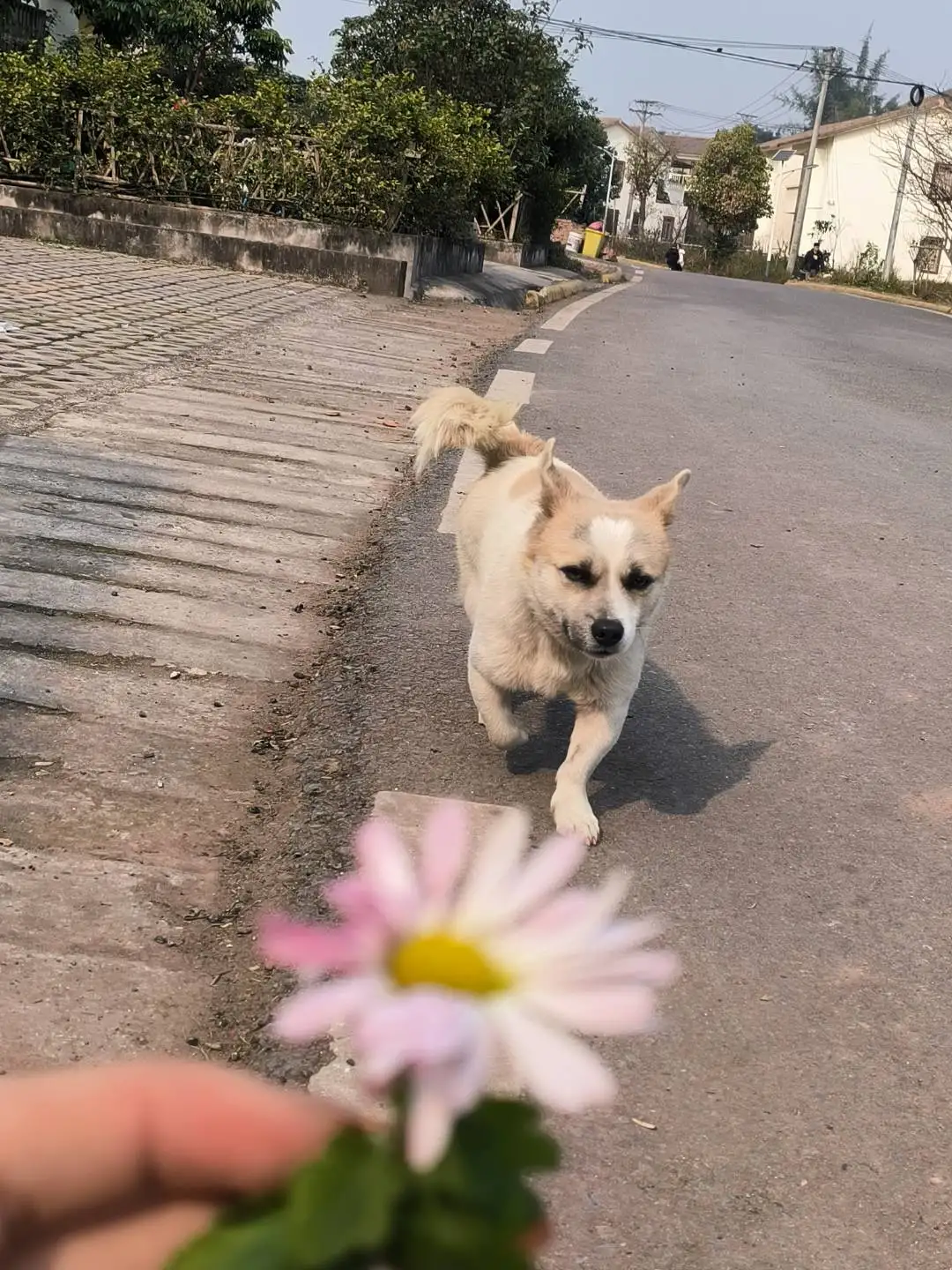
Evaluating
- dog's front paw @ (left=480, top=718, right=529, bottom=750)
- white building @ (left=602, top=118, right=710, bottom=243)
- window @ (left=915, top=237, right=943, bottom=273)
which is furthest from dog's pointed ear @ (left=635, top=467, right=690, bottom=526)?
white building @ (left=602, top=118, right=710, bottom=243)

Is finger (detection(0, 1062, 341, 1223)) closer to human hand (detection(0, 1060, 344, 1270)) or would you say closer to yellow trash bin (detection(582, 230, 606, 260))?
human hand (detection(0, 1060, 344, 1270))

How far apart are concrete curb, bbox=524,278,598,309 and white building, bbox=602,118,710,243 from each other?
197 feet

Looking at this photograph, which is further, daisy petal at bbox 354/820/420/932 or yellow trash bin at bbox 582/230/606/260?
yellow trash bin at bbox 582/230/606/260

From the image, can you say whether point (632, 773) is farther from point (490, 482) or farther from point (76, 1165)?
point (76, 1165)

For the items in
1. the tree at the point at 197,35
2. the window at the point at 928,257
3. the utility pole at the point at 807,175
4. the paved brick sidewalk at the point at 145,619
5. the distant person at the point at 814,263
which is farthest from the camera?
the utility pole at the point at 807,175

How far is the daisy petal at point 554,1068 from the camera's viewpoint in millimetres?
324

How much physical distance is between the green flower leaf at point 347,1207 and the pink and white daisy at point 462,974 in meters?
0.02

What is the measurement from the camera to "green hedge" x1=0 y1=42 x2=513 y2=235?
60.1 feet

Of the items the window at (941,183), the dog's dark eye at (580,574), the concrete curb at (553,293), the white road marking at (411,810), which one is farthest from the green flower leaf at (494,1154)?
the window at (941,183)

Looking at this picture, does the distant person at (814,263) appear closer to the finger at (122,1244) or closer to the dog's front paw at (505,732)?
the dog's front paw at (505,732)

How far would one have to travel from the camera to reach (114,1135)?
490 millimetres

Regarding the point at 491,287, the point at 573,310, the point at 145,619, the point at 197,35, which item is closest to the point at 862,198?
the point at 197,35

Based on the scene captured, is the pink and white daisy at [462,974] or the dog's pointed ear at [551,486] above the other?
the pink and white daisy at [462,974]

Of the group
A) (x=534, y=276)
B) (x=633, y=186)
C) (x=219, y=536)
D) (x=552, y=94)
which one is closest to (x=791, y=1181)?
(x=219, y=536)
